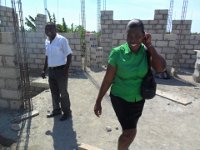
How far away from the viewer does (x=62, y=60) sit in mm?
4270

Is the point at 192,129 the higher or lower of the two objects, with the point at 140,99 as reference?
lower

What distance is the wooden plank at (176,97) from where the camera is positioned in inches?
225

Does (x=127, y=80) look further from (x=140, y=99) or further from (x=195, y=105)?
(x=195, y=105)

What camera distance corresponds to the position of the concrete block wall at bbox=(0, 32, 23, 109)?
477cm

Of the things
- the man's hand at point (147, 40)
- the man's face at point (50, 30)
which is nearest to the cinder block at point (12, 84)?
the man's face at point (50, 30)

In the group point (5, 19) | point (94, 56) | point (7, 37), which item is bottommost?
point (94, 56)

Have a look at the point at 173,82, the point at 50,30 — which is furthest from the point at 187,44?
the point at 50,30

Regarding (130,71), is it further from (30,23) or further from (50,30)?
(30,23)

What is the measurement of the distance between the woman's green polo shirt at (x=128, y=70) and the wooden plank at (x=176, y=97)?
3510 millimetres

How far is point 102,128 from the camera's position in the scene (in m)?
4.32

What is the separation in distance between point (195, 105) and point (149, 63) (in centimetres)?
367

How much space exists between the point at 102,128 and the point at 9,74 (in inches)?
93.1

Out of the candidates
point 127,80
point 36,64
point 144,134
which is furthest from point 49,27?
point 36,64

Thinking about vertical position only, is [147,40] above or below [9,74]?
above
